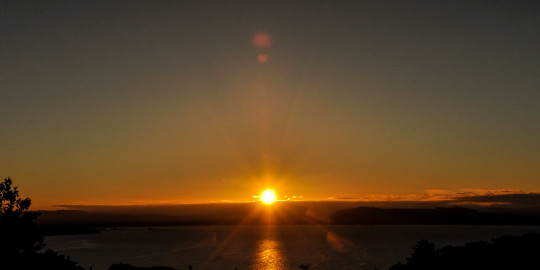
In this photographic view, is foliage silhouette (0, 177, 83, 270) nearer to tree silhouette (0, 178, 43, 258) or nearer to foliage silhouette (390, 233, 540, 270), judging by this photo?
tree silhouette (0, 178, 43, 258)

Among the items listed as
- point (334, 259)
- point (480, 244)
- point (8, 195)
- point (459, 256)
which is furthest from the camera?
point (334, 259)

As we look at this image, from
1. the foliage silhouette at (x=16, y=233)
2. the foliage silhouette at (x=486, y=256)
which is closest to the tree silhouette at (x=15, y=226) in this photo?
the foliage silhouette at (x=16, y=233)

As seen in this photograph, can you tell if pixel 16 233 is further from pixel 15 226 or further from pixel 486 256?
pixel 486 256

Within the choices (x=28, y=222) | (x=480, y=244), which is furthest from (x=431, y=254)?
(x=28, y=222)

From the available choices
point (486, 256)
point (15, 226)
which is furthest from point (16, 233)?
point (486, 256)

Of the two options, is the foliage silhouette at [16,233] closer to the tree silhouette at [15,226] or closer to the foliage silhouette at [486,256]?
the tree silhouette at [15,226]

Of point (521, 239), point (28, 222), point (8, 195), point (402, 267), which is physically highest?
point (8, 195)

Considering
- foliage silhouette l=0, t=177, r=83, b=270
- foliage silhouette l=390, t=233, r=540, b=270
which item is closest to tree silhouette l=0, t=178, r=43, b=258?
foliage silhouette l=0, t=177, r=83, b=270

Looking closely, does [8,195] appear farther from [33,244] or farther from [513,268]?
[513,268]
